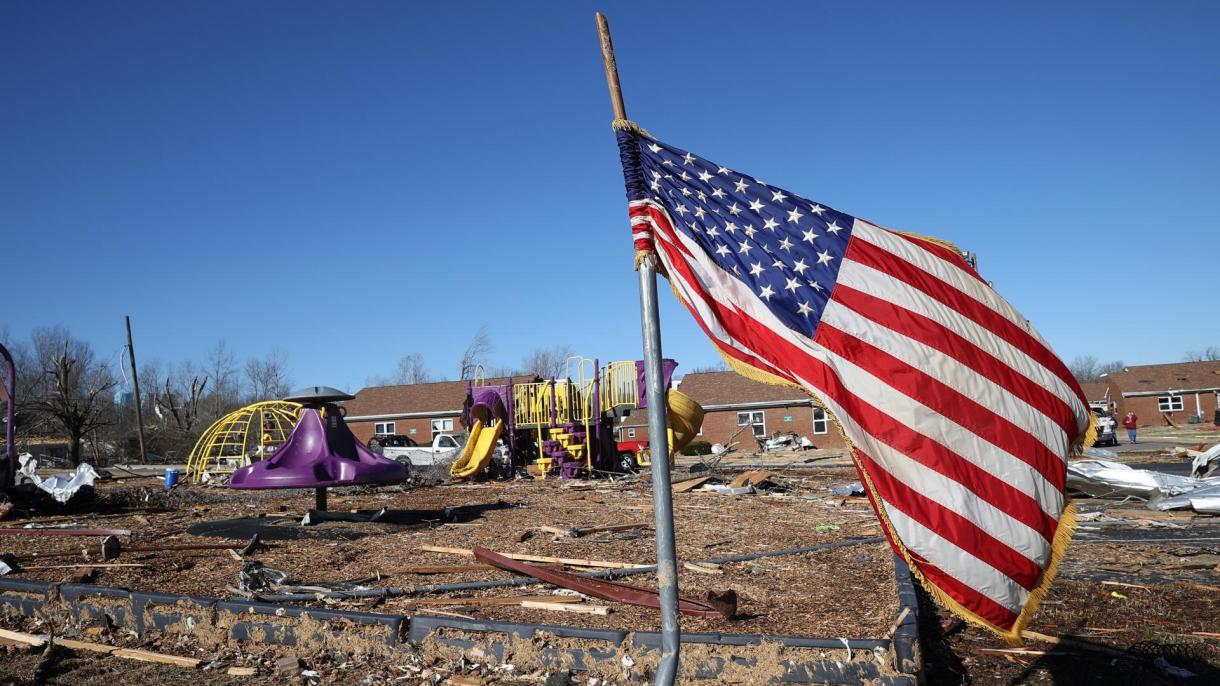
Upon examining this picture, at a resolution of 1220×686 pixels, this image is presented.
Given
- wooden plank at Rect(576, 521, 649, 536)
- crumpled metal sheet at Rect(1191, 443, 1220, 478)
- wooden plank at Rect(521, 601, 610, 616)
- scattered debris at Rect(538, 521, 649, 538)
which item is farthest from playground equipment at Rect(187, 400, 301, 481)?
crumpled metal sheet at Rect(1191, 443, 1220, 478)

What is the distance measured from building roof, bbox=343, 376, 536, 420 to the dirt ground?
38100mm

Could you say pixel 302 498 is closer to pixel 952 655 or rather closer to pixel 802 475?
pixel 802 475

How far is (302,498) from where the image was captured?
688 inches

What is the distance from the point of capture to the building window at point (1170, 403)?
5559 cm

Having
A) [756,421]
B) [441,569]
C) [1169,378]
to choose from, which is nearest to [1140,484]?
[441,569]

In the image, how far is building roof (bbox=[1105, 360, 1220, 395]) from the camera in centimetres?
5494

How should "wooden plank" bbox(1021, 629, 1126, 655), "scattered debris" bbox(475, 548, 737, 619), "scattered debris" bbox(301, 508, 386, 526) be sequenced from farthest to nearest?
"scattered debris" bbox(301, 508, 386, 526) < "scattered debris" bbox(475, 548, 737, 619) < "wooden plank" bbox(1021, 629, 1126, 655)

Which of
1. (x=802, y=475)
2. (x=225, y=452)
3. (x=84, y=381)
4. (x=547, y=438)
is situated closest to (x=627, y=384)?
(x=547, y=438)

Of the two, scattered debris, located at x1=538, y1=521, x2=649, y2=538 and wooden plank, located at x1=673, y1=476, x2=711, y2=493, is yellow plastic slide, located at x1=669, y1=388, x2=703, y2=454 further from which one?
scattered debris, located at x1=538, y1=521, x2=649, y2=538

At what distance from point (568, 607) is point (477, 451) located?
53.6 feet

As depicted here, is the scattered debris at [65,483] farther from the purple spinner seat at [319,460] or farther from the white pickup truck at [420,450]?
the white pickup truck at [420,450]

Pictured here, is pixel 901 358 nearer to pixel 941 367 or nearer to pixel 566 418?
pixel 941 367

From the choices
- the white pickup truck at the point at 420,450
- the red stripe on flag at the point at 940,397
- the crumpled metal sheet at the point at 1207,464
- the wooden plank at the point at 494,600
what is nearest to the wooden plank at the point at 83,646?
the wooden plank at the point at 494,600

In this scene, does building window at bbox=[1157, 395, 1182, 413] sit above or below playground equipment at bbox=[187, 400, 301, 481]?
below
